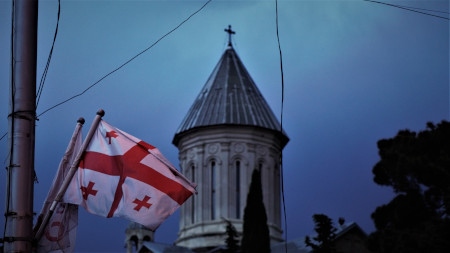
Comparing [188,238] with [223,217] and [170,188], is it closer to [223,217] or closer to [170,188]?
[223,217]

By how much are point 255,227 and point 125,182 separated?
3657 centimetres

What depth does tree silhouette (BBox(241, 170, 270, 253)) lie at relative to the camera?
142 feet

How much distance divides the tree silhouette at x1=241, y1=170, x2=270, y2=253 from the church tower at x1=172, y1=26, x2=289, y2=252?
10006mm

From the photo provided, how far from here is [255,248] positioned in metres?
43.0

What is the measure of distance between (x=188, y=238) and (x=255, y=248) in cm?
1495

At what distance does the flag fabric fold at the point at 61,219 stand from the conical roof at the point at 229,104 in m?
50.0

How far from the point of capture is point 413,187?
35156 mm

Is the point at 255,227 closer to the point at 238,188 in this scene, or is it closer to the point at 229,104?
the point at 238,188

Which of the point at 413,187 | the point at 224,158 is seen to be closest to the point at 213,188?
the point at 224,158

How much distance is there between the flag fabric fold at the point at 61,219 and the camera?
309 inches

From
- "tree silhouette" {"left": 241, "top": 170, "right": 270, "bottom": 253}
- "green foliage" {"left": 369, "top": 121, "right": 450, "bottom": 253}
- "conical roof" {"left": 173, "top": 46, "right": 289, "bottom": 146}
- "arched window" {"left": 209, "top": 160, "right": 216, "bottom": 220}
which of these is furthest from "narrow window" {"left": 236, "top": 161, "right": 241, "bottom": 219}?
"green foliage" {"left": 369, "top": 121, "right": 450, "bottom": 253}

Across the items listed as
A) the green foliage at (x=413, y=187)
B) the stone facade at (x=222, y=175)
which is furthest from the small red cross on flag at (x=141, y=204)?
the stone facade at (x=222, y=175)

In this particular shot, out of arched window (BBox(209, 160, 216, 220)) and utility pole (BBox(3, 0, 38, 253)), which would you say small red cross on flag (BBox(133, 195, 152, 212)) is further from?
arched window (BBox(209, 160, 216, 220))

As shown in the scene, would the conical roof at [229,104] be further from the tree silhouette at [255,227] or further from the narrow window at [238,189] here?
the tree silhouette at [255,227]
